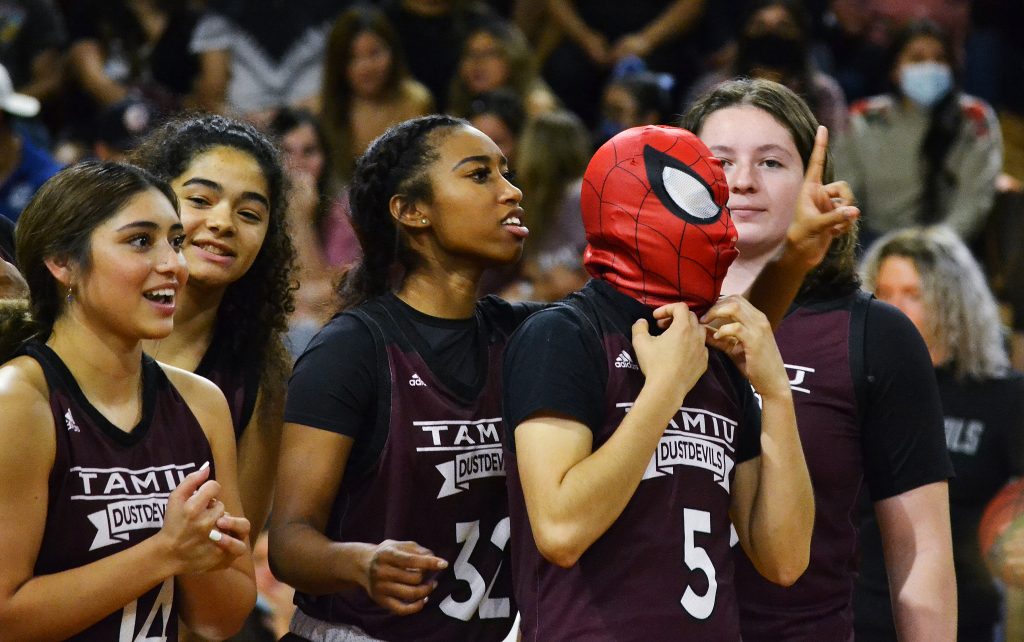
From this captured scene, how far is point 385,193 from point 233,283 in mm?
500

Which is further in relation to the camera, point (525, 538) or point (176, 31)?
point (176, 31)

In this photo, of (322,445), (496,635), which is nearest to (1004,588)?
(496,635)

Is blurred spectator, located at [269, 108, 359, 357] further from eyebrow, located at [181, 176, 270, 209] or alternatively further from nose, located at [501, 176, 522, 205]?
nose, located at [501, 176, 522, 205]

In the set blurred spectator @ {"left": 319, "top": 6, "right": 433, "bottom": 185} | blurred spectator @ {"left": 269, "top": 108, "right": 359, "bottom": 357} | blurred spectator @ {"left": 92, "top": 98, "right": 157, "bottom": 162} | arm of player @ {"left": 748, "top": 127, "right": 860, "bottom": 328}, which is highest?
blurred spectator @ {"left": 319, "top": 6, "right": 433, "bottom": 185}

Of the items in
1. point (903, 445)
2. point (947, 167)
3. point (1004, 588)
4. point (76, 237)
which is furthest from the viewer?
point (947, 167)

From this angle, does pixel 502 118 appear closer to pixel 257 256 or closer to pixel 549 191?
pixel 549 191

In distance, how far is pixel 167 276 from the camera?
8.45 ft

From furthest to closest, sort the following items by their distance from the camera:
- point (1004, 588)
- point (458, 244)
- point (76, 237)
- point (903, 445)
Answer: point (1004, 588) < point (458, 244) < point (903, 445) < point (76, 237)

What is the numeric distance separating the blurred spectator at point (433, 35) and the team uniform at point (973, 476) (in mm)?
4045

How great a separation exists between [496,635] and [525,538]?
0.69m

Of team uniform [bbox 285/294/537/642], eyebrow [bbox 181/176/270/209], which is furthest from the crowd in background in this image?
team uniform [bbox 285/294/537/642]

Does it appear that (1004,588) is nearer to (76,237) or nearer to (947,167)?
(947,167)

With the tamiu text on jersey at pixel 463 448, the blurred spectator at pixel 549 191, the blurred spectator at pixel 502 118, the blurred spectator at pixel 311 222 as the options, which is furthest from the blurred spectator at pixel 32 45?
the tamiu text on jersey at pixel 463 448

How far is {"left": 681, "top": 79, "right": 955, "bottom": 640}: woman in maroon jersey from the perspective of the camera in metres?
2.74
